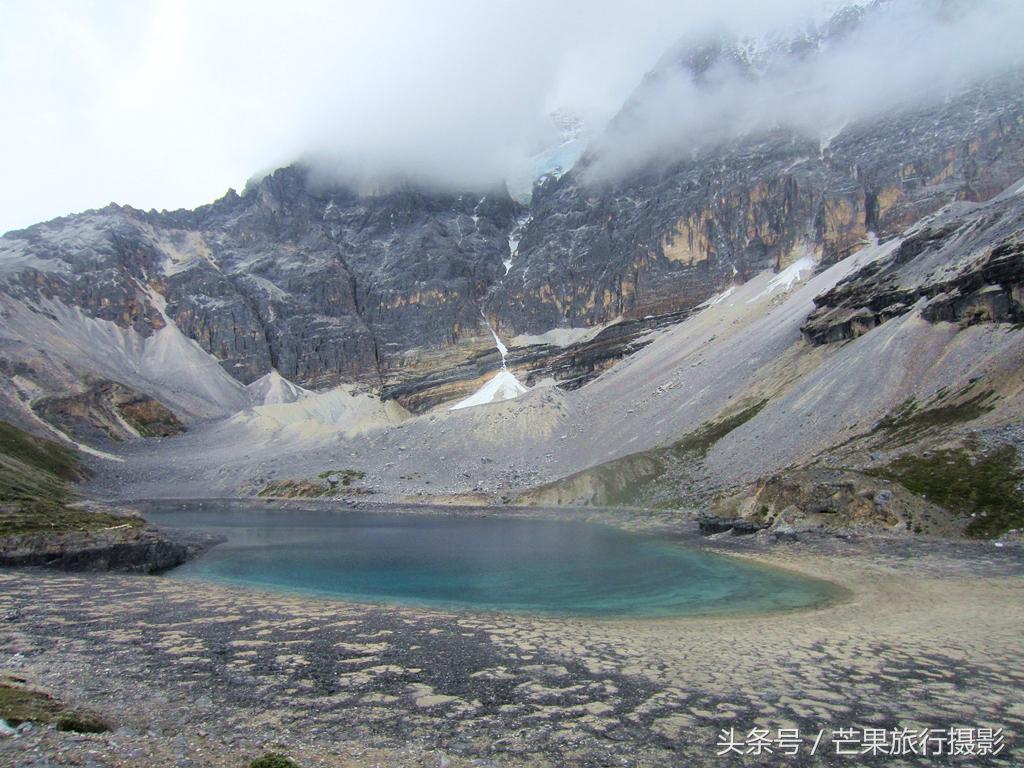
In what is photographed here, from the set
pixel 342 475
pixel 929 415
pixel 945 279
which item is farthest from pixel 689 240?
Result: pixel 929 415

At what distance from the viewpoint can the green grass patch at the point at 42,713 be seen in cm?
1028

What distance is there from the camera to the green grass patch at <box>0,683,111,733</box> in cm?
1028

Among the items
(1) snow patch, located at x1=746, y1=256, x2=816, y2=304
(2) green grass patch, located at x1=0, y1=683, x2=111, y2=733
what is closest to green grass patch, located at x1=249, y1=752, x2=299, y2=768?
(2) green grass patch, located at x1=0, y1=683, x2=111, y2=733

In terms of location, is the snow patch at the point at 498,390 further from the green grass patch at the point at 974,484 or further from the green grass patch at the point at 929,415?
the green grass patch at the point at 974,484

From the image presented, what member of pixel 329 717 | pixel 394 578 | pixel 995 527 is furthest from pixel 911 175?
pixel 329 717

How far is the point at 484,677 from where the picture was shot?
15797 millimetres

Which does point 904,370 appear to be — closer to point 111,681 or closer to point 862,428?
point 862,428

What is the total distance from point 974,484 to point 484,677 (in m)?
41.3

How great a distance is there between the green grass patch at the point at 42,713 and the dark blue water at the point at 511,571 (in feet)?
57.7

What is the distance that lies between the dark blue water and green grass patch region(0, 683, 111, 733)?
17592 mm

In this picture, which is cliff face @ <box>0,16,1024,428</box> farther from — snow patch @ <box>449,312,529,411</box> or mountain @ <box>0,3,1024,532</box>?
snow patch @ <box>449,312,529,411</box>

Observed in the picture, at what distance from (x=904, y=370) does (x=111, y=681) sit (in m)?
74.9

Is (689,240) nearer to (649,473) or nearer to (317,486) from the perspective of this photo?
(649,473)

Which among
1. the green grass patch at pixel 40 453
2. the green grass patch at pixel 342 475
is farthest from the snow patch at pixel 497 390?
the green grass patch at pixel 40 453
